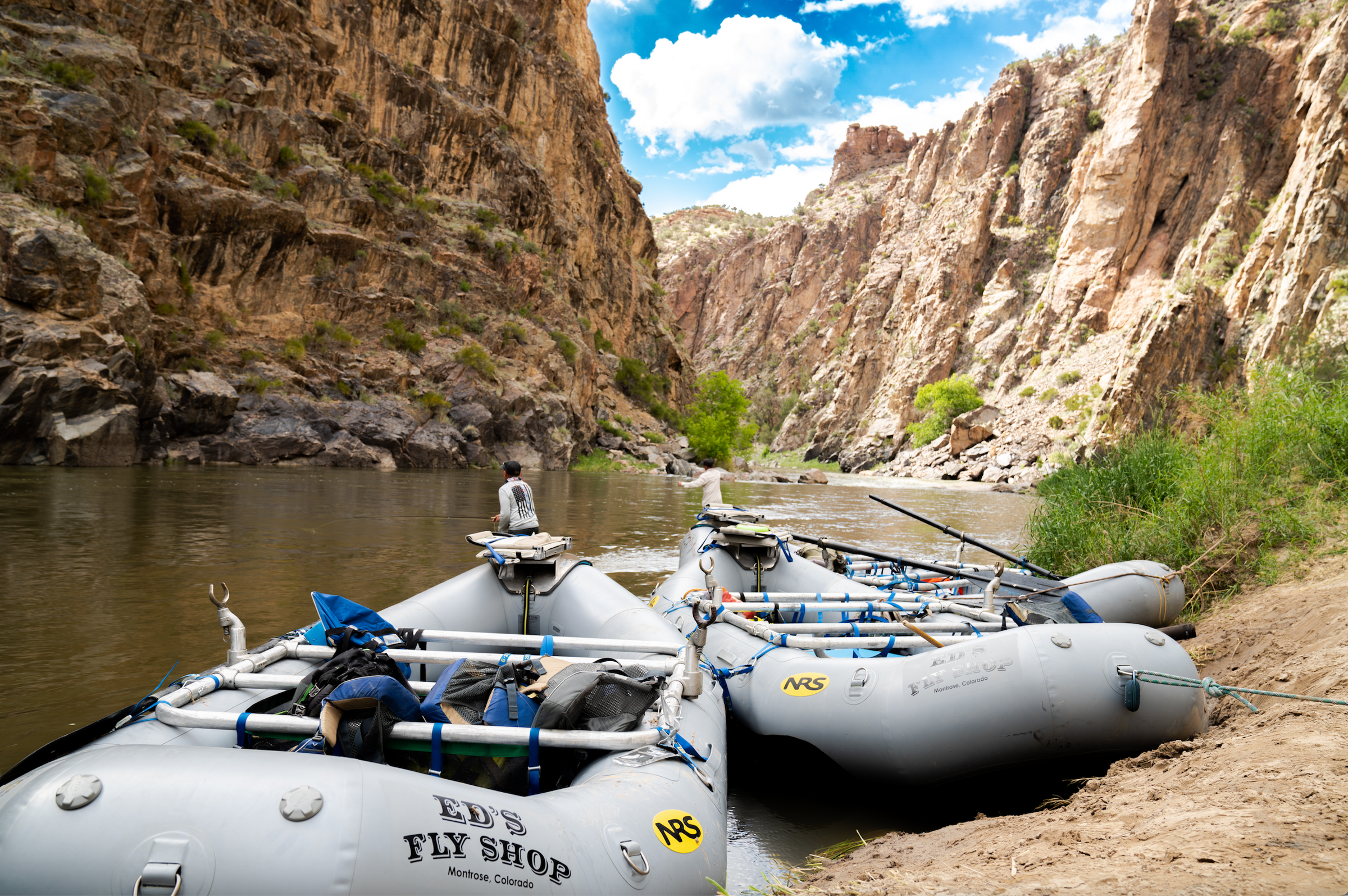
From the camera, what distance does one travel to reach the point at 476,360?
29547 millimetres

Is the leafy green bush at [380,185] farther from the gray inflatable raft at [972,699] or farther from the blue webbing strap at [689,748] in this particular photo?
the blue webbing strap at [689,748]

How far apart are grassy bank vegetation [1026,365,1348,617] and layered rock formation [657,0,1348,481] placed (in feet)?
5.45

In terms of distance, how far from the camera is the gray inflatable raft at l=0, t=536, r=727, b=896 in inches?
60.7

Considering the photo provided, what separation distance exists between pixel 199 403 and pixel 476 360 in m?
10.9

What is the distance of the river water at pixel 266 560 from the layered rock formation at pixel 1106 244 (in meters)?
7.55

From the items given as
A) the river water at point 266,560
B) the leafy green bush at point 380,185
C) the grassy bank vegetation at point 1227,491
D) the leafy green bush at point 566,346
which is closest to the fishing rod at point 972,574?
the grassy bank vegetation at point 1227,491

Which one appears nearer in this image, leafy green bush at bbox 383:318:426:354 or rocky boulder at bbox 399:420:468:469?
rocky boulder at bbox 399:420:468:469

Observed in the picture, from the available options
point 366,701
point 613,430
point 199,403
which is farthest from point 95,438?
point 613,430

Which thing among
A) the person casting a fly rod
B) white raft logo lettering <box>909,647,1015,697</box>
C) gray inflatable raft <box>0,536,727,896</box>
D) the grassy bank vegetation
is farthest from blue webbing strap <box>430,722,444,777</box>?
the grassy bank vegetation

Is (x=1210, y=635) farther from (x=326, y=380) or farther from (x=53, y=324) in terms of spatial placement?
(x=326, y=380)

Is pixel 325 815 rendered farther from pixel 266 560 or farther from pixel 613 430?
pixel 613 430

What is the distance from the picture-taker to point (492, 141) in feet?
118

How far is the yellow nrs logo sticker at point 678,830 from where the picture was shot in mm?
2176

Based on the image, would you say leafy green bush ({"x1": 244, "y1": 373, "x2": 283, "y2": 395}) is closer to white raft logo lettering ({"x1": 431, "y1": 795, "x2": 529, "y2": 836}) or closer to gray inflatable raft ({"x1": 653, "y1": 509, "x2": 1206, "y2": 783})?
gray inflatable raft ({"x1": 653, "y1": 509, "x2": 1206, "y2": 783})
